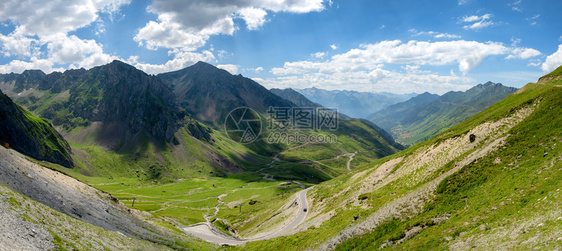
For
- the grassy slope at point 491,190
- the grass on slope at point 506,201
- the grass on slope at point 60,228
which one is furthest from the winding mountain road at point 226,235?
the grass on slope at point 506,201

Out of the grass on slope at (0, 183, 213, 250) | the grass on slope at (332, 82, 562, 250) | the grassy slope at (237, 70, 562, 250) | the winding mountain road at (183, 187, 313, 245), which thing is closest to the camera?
the grass on slope at (332, 82, 562, 250)

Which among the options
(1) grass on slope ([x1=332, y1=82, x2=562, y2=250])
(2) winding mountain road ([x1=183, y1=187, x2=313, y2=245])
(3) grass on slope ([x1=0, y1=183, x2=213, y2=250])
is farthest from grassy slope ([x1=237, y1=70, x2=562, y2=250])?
(3) grass on slope ([x1=0, y1=183, x2=213, y2=250])

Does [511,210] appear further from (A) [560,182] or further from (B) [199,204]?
(B) [199,204]

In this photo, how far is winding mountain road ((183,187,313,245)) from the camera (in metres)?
79.2

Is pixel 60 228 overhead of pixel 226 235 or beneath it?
overhead

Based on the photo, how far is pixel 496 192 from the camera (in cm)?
3659

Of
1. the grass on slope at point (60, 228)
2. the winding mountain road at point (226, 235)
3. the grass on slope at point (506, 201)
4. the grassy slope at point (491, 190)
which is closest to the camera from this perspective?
the grass on slope at point (506, 201)

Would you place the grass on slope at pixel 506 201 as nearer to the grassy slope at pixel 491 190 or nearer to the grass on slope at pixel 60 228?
the grassy slope at pixel 491 190

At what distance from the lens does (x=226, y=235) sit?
93438 millimetres

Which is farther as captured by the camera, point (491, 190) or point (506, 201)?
point (491, 190)

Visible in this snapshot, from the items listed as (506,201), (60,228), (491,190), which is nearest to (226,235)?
(60,228)

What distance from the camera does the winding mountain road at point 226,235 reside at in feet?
260

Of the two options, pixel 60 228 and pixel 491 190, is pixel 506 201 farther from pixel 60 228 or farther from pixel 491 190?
pixel 60 228

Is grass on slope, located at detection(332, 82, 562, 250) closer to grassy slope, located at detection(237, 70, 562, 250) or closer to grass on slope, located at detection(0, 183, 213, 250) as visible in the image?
grassy slope, located at detection(237, 70, 562, 250)
